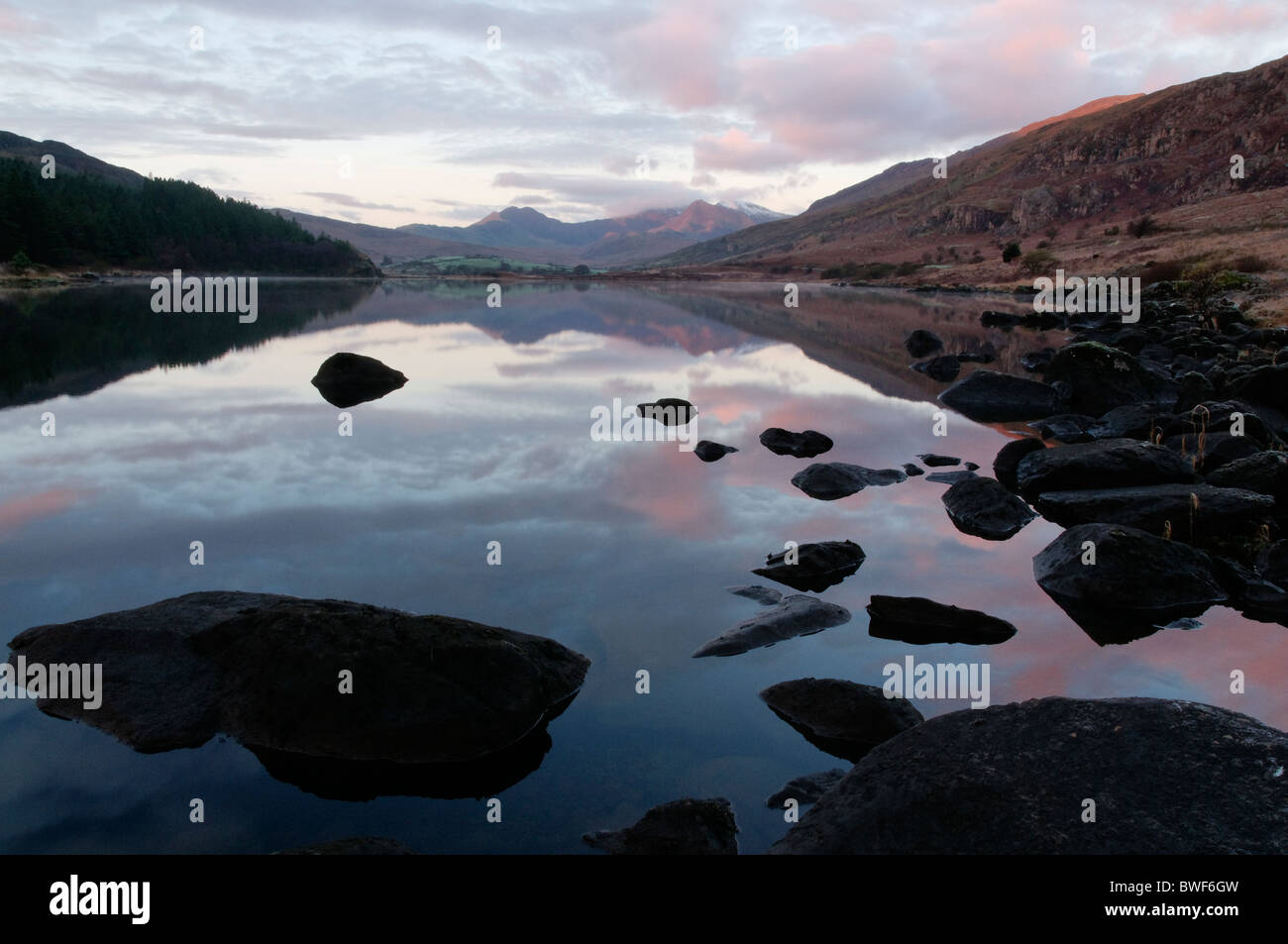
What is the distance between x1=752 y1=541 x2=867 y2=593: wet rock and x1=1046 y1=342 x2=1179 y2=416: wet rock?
16.8 meters

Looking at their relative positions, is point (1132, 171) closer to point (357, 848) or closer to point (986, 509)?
point (986, 509)

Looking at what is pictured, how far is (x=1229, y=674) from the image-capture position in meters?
9.42

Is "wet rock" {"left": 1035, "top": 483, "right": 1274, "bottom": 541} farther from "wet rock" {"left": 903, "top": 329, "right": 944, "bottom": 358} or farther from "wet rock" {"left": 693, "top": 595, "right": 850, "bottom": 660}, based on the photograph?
"wet rock" {"left": 903, "top": 329, "right": 944, "bottom": 358}

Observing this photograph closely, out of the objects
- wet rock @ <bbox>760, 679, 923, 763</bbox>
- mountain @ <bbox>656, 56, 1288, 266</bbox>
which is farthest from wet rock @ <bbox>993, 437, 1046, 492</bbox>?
mountain @ <bbox>656, 56, 1288, 266</bbox>

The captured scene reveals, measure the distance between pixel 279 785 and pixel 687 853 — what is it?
3633mm

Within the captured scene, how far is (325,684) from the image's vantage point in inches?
305

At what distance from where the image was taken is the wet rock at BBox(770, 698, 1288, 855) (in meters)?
5.11

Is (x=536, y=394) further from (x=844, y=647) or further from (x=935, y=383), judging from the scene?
(x=844, y=647)

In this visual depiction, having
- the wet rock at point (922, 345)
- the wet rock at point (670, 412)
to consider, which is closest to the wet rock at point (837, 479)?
the wet rock at point (670, 412)

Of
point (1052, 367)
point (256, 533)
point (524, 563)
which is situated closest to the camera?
point (524, 563)

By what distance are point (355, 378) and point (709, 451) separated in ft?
48.9

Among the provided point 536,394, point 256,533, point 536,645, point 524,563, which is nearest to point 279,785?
point 536,645

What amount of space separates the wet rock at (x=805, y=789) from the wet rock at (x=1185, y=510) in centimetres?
901

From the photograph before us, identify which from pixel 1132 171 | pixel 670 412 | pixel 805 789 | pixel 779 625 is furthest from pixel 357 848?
pixel 1132 171
